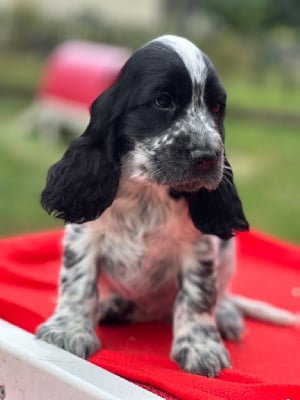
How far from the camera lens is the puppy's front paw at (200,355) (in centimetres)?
214

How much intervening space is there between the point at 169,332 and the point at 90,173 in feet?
2.25

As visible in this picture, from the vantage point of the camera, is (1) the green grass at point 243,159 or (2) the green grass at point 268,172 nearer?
(1) the green grass at point 243,159

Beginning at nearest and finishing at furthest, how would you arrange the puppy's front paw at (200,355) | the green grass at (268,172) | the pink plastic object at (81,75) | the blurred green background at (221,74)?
the puppy's front paw at (200,355), the green grass at (268,172), the blurred green background at (221,74), the pink plastic object at (81,75)

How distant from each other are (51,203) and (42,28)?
9.99 meters

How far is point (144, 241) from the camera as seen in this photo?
→ 2.21 m

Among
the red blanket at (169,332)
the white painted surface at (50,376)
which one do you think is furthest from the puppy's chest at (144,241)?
the white painted surface at (50,376)

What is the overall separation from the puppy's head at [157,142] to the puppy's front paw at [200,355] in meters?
0.32

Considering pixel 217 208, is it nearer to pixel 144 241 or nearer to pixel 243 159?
pixel 144 241

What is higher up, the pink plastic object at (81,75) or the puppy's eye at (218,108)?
the puppy's eye at (218,108)

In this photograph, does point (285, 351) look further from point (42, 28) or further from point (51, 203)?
point (42, 28)

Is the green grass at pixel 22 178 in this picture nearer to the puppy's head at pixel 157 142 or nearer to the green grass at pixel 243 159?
the green grass at pixel 243 159

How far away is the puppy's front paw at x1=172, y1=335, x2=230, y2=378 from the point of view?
214 cm

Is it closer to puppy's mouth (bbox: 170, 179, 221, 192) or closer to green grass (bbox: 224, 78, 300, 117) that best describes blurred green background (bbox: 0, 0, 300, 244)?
green grass (bbox: 224, 78, 300, 117)

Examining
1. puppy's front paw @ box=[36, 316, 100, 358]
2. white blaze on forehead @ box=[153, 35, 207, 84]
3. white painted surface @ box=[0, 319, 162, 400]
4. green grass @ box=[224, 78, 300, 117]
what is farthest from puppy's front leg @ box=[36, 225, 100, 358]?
green grass @ box=[224, 78, 300, 117]
